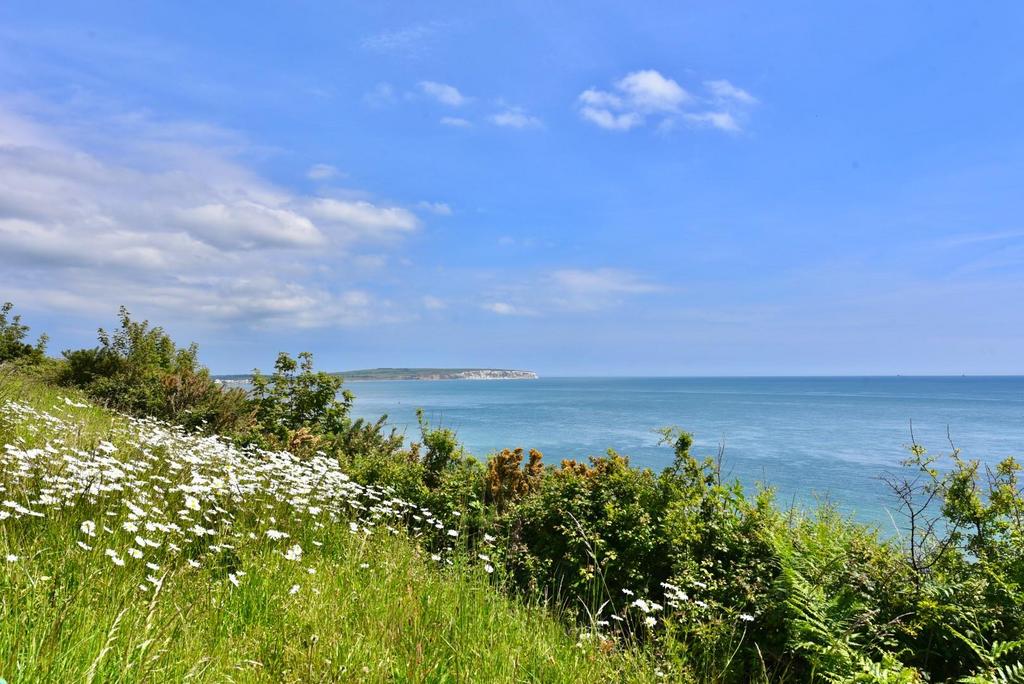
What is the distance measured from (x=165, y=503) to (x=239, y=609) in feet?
5.41

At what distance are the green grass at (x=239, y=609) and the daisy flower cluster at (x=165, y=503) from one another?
0.12 feet

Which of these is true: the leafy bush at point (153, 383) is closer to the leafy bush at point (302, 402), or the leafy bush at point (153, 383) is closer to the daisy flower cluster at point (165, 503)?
the leafy bush at point (302, 402)

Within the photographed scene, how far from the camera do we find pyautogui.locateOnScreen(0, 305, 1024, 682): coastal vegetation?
10.3 ft

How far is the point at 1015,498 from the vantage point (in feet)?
14.7

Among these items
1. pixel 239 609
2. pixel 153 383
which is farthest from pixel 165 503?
pixel 153 383

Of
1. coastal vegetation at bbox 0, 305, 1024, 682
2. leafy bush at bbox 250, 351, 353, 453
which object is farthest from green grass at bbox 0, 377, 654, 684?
leafy bush at bbox 250, 351, 353, 453

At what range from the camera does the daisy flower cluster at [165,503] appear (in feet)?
13.7

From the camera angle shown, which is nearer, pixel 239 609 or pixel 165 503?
pixel 239 609

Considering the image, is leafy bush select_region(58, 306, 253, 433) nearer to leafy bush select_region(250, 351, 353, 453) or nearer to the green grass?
leafy bush select_region(250, 351, 353, 453)

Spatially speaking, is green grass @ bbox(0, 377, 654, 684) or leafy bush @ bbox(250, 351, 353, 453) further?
leafy bush @ bbox(250, 351, 353, 453)

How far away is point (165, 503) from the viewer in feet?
16.1

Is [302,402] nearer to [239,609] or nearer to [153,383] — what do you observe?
[153,383]

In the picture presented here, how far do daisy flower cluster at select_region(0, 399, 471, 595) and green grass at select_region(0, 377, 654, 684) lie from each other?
0.12 ft

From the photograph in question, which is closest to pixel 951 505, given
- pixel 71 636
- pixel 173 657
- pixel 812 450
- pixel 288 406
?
pixel 173 657
